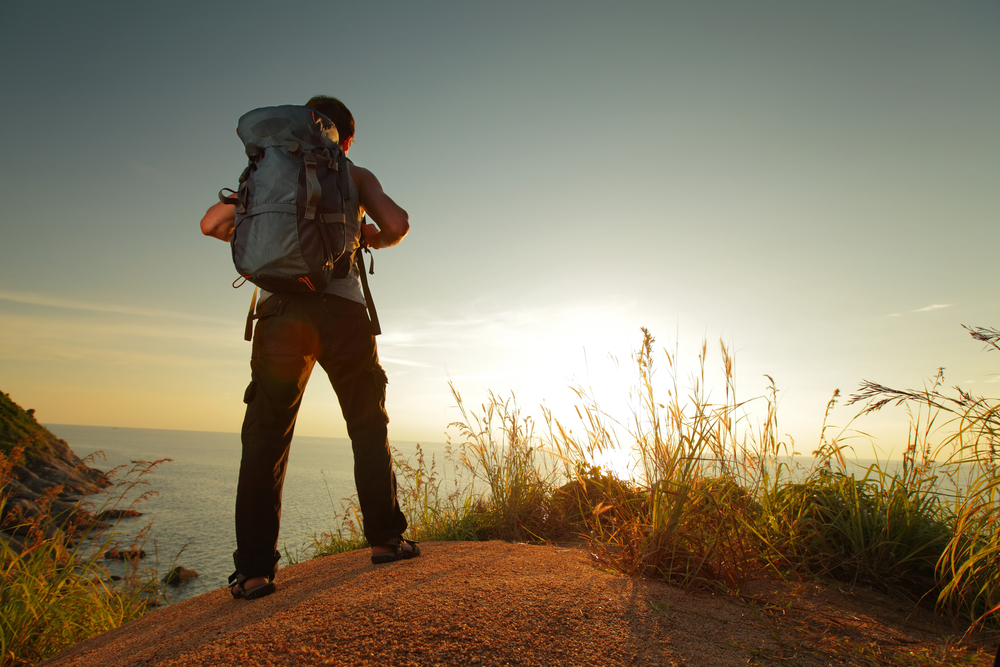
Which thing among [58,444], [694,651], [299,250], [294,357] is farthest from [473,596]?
[58,444]

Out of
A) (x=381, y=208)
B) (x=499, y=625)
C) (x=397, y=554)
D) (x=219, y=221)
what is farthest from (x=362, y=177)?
(x=499, y=625)

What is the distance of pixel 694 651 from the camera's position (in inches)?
→ 52.2

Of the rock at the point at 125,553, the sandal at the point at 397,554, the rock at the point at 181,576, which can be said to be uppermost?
the sandal at the point at 397,554

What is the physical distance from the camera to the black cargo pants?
7.09ft

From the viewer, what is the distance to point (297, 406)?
90.0 inches

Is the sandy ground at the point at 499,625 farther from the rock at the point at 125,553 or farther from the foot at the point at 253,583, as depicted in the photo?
the rock at the point at 125,553

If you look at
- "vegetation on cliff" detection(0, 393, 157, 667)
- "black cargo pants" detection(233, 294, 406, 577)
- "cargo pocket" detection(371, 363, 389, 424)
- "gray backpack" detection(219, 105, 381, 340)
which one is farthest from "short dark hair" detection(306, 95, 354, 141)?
"vegetation on cliff" detection(0, 393, 157, 667)

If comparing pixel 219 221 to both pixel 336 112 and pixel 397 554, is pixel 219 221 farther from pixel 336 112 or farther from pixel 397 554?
pixel 397 554

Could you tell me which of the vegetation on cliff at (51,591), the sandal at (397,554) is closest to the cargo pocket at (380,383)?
the sandal at (397,554)

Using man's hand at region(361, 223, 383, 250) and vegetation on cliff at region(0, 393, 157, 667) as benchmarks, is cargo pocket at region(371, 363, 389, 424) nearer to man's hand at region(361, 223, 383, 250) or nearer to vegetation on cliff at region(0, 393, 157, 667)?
man's hand at region(361, 223, 383, 250)

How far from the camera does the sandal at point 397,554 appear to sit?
2.33 meters

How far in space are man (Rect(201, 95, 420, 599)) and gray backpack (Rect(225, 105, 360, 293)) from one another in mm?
143

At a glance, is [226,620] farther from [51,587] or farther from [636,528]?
→ [636,528]

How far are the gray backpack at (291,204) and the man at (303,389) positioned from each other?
14 centimetres
